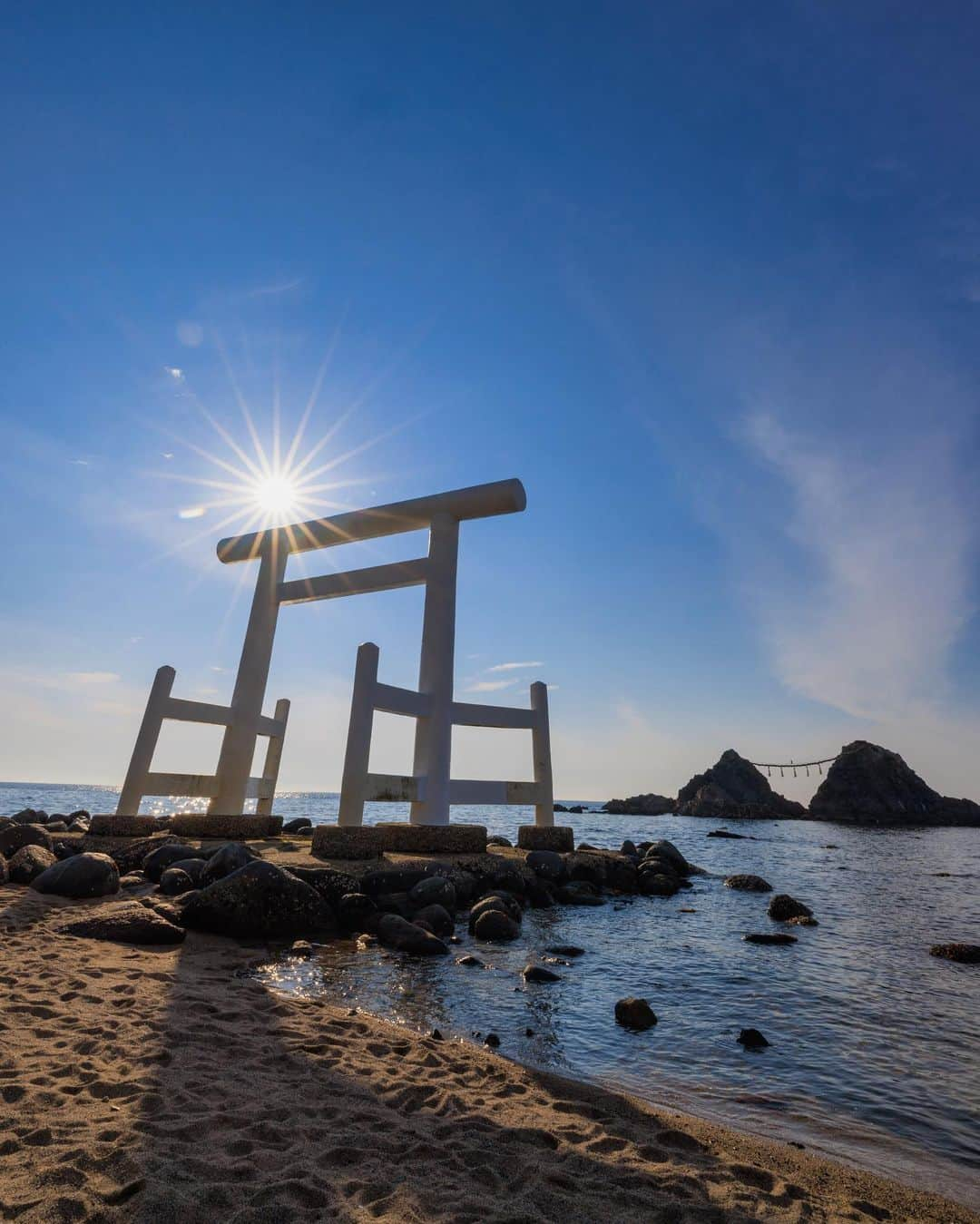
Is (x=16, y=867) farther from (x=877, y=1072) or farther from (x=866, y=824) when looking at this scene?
(x=866, y=824)

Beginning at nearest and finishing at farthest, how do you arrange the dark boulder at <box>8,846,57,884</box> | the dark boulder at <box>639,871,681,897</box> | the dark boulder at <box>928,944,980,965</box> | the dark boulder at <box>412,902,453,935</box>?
the dark boulder at <box>412,902,453,935</box> < the dark boulder at <box>928,944,980,965</box> < the dark boulder at <box>8,846,57,884</box> < the dark boulder at <box>639,871,681,897</box>

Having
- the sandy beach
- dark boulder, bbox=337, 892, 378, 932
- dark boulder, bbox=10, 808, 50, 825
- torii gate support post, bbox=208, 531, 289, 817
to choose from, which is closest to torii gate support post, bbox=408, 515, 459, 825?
dark boulder, bbox=337, 892, 378, 932

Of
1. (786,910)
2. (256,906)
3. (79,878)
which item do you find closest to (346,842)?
(256,906)

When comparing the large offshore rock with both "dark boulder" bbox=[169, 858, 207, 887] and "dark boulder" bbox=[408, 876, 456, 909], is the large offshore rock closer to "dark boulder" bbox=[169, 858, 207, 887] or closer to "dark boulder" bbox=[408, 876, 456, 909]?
"dark boulder" bbox=[408, 876, 456, 909]

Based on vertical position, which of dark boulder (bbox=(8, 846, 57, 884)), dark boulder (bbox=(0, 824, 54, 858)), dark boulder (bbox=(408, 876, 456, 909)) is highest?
dark boulder (bbox=(0, 824, 54, 858))

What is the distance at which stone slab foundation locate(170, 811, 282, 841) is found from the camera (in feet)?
46.4

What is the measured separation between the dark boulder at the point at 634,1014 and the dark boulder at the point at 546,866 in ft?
22.8

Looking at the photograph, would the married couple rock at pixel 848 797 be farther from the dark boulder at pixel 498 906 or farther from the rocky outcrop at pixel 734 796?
the dark boulder at pixel 498 906

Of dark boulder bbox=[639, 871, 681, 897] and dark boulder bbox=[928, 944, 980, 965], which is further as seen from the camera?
dark boulder bbox=[639, 871, 681, 897]

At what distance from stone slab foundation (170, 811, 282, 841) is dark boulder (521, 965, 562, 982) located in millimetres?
9215

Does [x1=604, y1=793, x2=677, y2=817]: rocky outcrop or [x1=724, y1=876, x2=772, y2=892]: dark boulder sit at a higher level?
[x1=604, y1=793, x2=677, y2=817]: rocky outcrop

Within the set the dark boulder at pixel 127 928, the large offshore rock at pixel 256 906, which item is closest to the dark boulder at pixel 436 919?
the large offshore rock at pixel 256 906

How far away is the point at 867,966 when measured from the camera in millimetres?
9367

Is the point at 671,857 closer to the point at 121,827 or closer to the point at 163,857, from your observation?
the point at 163,857
